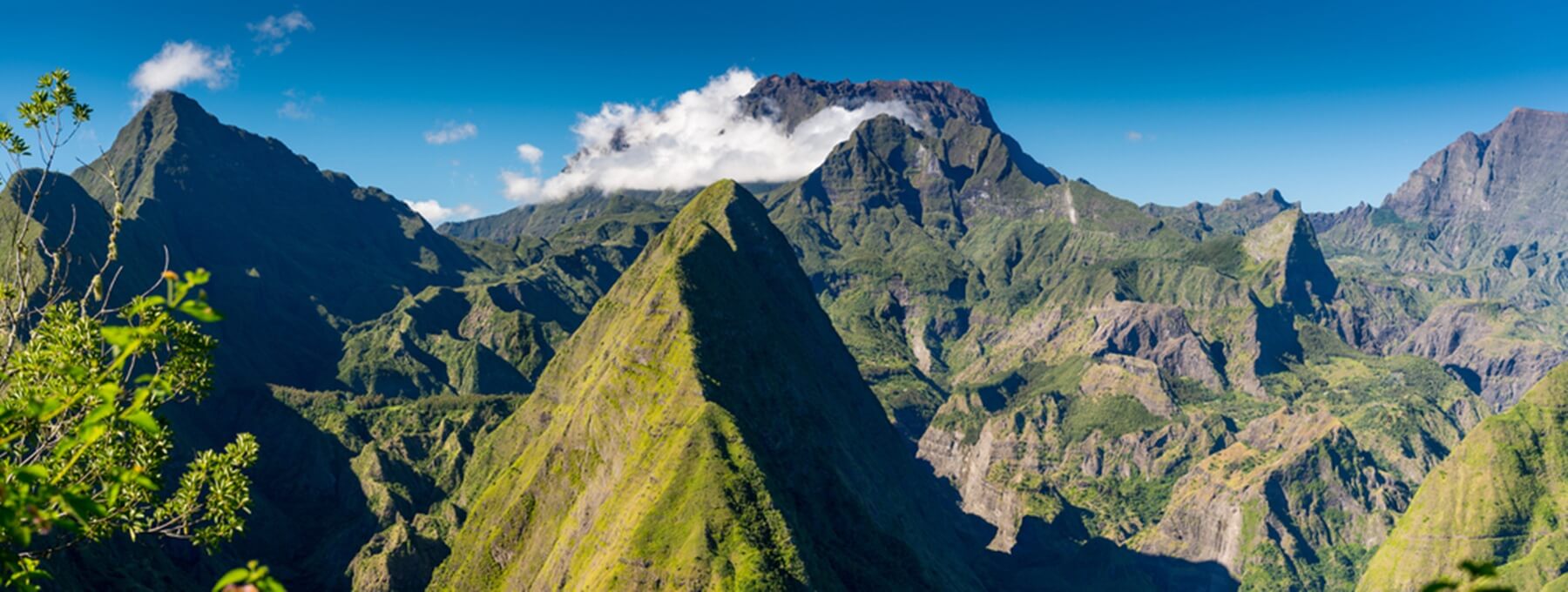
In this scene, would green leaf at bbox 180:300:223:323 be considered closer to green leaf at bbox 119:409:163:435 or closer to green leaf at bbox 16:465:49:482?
green leaf at bbox 119:409:163:435

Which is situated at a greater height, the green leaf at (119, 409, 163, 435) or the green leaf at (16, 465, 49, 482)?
the green leaf at (119, 409, 163, 435)

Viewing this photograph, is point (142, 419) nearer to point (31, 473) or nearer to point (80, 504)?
point (80, 504)

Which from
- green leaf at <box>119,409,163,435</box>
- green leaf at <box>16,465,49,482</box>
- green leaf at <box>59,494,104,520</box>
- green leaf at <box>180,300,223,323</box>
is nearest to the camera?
green leaf at <box>59,494,104,520</box>

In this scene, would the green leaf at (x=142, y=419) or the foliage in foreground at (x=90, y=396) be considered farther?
the foliage in foreground at (x=90, y=396)

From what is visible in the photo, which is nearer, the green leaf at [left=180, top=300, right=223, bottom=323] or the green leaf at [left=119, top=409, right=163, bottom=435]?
the green leaf at [left=119, top=409, right=163, bottom=435]

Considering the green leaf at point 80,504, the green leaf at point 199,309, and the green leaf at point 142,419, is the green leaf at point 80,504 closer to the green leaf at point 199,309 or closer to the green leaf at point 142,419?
the green leaf at point 142,419

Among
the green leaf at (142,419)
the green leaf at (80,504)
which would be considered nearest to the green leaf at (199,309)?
the green leaf at (142,419)

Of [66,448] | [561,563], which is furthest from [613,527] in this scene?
[66,448]

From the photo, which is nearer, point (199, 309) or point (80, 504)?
point (80, 504)

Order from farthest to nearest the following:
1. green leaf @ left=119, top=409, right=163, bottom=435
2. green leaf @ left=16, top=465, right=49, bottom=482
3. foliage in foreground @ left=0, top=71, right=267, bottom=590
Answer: foliage in foreground @ left=0, top=71, right=267, bottom=590
green leaf @ left=16, top=465, right=49, bottom=482
green leaf @ left=119, top=409, right=163, bottom=435

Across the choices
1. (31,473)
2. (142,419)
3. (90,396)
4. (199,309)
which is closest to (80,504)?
(142,419)

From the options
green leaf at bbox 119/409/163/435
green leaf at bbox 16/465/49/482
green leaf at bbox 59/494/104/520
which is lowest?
green leaf at bbox 59/494/104/520

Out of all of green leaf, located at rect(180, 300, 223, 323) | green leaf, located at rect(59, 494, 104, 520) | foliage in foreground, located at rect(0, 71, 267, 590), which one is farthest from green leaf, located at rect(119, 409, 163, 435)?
foliage in foreground, located at rect(0, 71, 267, 590)
